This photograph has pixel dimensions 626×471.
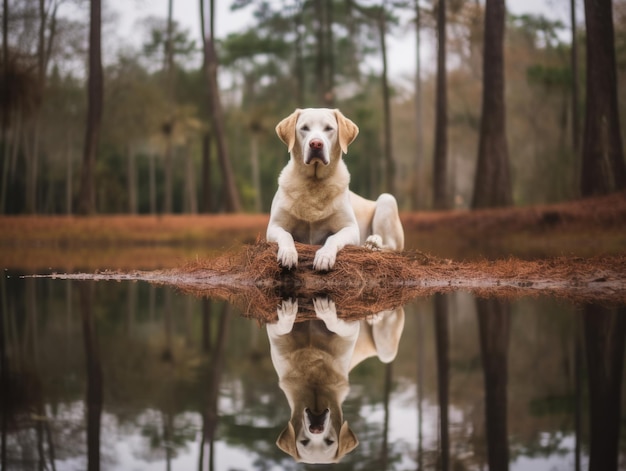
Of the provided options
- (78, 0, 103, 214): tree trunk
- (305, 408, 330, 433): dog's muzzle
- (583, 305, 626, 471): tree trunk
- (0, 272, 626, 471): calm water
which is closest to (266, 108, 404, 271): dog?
(0, 272, 626, 471): calm water

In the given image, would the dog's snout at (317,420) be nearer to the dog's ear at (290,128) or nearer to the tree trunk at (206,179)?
the dog's ear at (290,128)

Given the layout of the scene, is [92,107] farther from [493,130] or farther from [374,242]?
[374,242]

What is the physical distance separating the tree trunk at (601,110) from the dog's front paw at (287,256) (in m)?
9.33

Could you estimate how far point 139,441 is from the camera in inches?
72.7

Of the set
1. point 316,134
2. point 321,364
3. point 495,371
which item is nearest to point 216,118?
point 316,134

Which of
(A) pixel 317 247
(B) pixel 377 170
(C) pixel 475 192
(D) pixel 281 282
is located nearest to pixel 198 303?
(D) pixel 281 282

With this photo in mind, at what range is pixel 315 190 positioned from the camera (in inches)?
224

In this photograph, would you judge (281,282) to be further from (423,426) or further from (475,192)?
(475,192)

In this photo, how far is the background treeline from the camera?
22391 mm

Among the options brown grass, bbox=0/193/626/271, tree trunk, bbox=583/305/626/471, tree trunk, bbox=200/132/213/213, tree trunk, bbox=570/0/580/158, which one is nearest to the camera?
tree trunk, bbox=583/305/626/471

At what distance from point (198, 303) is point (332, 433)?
10.9 feet

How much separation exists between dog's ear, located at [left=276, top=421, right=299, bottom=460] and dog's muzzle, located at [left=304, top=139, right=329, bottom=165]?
3448 mm

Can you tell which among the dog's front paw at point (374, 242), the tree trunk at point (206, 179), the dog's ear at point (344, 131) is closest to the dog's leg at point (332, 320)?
the dog's ear at point (344, 131)

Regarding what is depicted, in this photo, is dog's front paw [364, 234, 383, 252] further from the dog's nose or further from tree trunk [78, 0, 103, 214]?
tree trunk [78, 0, 103, 214]
